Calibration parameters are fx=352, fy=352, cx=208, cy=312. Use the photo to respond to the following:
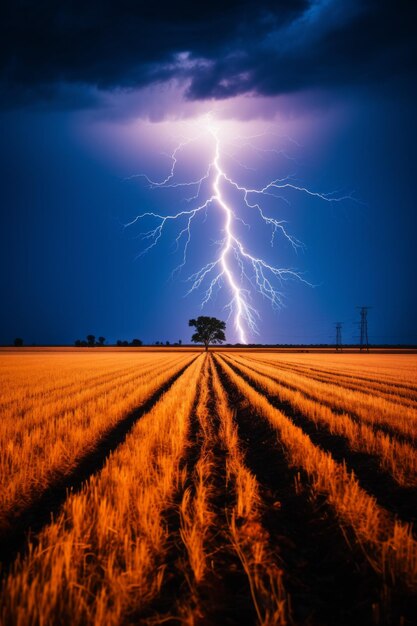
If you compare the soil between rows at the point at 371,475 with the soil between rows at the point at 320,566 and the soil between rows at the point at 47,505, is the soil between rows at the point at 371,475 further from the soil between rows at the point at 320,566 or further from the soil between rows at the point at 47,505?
the soil between rows at the point at 47,505

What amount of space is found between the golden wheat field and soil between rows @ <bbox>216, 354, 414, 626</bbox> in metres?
0.01

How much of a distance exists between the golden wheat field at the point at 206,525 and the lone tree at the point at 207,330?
92903mm

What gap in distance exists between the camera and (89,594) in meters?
2.59

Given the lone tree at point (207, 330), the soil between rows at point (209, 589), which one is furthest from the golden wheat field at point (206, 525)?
the lone tree at point (207, 330)

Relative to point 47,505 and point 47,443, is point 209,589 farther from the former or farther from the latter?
point 47,443

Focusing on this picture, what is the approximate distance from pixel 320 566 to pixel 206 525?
1191mm

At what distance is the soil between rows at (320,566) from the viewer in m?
2.54

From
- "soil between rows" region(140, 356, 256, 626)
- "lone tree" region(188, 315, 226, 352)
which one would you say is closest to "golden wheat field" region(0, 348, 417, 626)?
"soil between rows" region(140, 356, 256, 626)

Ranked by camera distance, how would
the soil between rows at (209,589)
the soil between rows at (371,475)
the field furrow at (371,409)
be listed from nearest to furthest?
the soil between rows at (209,589), the soil between rows at (371,475), the field furrow at (371,409)

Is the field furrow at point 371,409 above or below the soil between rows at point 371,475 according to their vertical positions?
above

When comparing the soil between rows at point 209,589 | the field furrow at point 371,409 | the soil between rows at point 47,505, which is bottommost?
the soil between rows at point 47,505

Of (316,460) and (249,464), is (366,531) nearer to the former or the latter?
(316,460)

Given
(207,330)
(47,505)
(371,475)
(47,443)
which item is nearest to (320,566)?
(371,475)

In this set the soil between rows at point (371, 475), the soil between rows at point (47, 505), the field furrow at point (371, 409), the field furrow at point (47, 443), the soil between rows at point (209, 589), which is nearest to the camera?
the soil between rows at point (209, 589)
